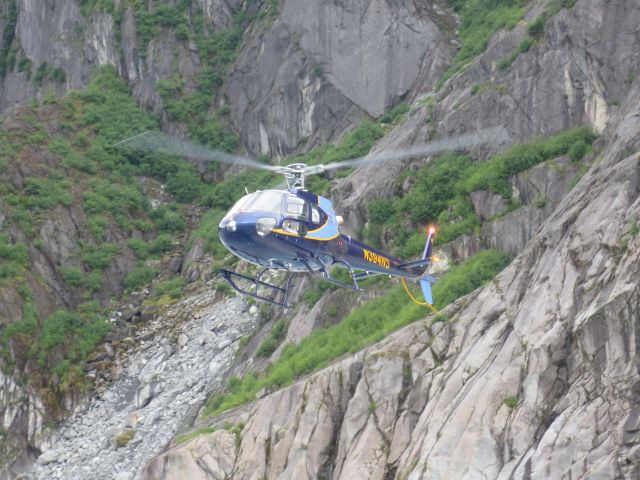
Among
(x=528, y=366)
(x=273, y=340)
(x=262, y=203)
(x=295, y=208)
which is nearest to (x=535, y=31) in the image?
(x=273, y=340)

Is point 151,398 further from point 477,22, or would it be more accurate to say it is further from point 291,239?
point 477,22

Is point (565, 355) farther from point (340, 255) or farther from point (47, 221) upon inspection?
point (47, 221)

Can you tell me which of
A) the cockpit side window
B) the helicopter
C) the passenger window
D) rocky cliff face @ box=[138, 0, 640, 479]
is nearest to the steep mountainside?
rocky cliff face @ box=[138, 0, 640, 479]

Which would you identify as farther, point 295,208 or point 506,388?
point 295,208

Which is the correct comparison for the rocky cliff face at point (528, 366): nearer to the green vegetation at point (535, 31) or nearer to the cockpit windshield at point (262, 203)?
the green vegetation at point (535, 31)

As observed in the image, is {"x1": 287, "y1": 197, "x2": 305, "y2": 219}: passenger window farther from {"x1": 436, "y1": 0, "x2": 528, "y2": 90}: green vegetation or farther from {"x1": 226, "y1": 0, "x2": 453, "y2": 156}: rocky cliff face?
{"x1": 226, "y1": 0, "x2": 453, "y2": 156}: rocky cliff face

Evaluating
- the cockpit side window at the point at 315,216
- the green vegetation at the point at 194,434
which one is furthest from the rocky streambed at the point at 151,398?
the cockpit side window at the point at 315,216
